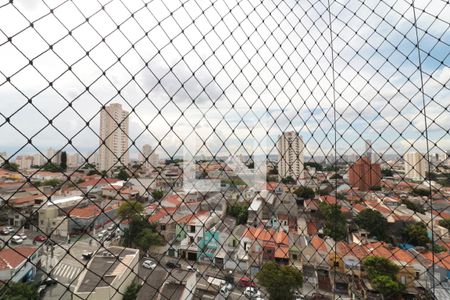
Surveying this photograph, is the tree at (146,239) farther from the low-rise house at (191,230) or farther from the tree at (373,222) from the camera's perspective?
the tree at (373,222)

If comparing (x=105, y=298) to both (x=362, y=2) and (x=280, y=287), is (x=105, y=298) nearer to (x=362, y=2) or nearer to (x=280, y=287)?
(x=280, y=287)

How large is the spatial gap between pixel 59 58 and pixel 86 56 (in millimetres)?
79

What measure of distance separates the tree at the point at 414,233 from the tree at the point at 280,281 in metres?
3.75

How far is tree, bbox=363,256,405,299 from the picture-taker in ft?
14.4

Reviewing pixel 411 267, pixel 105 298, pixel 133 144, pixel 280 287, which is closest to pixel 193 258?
pixel 280 287

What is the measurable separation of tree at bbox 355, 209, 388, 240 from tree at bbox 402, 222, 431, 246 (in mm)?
428

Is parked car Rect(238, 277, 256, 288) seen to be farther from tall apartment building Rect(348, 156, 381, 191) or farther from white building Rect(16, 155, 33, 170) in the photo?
white building Rect(16, 155, 33, 170)

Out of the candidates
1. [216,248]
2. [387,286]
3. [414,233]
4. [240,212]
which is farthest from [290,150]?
[414,233]

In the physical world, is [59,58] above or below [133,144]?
above

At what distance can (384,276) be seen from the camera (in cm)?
446

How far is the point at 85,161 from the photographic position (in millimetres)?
839

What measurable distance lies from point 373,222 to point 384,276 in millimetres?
2394

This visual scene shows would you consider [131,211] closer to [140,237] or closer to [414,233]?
[140,237]

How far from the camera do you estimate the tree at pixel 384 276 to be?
438 cm
